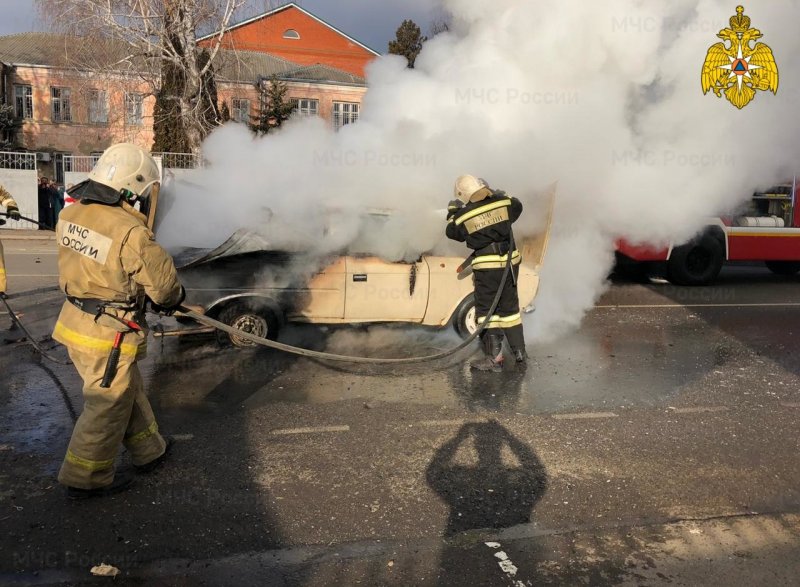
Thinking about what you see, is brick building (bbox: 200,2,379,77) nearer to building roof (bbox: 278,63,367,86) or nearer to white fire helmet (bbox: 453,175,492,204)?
building roof (bbox: 278,63,367,86)

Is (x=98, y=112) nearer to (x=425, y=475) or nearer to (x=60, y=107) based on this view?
(x=60, y=107)

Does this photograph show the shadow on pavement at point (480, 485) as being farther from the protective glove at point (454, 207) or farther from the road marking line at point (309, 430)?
the protective glove at point (454, 207)

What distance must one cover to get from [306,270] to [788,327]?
5.82m

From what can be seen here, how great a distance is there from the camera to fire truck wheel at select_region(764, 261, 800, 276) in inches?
470

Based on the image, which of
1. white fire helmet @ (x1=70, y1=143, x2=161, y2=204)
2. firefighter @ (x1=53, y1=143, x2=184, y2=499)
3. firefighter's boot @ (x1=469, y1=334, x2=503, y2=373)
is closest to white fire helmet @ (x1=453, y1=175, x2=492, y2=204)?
firefighter's boot @ (x1=469, y1=334, x2=503, y2=373)

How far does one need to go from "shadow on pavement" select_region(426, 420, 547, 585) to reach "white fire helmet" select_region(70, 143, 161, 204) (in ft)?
7.50

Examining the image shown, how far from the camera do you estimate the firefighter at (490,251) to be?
17.8 ft

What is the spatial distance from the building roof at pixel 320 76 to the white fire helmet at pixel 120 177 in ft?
96.5

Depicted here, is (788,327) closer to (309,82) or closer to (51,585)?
(51,585)

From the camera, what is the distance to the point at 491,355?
5672mm

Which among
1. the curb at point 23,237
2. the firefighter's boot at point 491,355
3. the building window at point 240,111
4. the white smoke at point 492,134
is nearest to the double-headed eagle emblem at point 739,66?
the white smoke at point 492,134

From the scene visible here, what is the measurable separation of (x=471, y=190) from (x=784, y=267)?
367 inches

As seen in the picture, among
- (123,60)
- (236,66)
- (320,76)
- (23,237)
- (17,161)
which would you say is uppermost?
(320,76)

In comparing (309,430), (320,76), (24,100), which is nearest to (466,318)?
(309,430)
